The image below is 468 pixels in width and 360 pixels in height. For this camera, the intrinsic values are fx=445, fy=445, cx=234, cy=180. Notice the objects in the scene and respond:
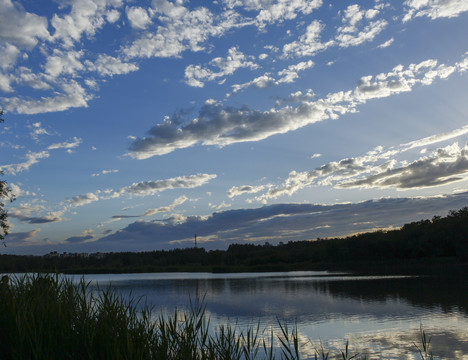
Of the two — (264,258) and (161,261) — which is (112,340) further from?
(161,261)

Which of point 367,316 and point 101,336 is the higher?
point 101,336

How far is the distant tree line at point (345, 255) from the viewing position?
228 feet

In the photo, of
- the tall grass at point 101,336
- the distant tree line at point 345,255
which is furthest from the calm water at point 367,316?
the distant tree line at point 345,255

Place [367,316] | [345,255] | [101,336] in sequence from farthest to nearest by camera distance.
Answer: [345,255]
[367,316]
[101,336]

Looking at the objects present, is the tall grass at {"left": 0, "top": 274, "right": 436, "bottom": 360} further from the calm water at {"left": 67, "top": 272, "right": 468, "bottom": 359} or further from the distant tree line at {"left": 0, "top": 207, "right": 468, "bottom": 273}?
the distant tree line at {"left": 0, "top": 207, "right": 468, "bottom": 273}

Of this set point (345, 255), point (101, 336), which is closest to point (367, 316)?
point (101, 336)

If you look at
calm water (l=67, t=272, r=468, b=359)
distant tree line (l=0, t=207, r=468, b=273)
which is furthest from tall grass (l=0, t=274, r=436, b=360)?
distant tree line (l=0, t=207, r=468, b=273)

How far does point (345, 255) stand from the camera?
290ft

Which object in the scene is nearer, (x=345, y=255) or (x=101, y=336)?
(x=101, y=336)

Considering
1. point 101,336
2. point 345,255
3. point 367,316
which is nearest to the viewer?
point 101,336

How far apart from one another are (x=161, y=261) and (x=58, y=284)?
117044mm

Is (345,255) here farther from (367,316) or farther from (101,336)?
(101,336)

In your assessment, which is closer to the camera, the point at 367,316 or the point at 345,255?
the point at 367,316

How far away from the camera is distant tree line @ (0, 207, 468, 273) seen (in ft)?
228
